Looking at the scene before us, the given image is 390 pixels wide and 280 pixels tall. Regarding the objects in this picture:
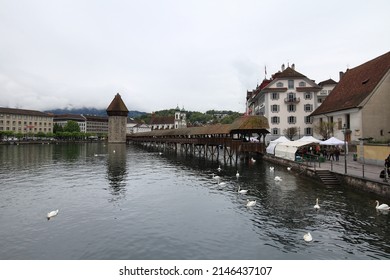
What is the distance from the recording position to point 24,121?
123 meters

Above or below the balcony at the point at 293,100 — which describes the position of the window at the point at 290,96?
above

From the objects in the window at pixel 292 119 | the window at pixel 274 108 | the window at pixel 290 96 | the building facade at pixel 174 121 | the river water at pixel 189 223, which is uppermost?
the building facade at pixel 174 121

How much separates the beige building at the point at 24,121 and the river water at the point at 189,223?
116 m

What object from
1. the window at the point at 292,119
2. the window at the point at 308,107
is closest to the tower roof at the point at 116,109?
the window at the point at 292,119

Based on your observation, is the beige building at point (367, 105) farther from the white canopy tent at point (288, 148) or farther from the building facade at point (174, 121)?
the building facade at point (174, 121)

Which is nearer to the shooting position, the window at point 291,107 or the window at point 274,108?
the window at point 291,107

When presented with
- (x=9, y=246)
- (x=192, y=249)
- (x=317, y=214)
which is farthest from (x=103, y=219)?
(x=317, y=214)

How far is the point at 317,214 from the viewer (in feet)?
45.3

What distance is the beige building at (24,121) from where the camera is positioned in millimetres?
116613

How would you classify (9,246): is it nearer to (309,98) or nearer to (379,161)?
(379,161)

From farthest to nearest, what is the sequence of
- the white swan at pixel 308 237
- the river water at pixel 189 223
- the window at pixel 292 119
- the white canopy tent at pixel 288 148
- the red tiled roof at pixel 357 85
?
the window at pixel 292 119 < the red tiled roof at pixel 357 85 < the white canopy tent at pixel 288 148 < the white swan at pixel 308 237 < the river water at pixel 189 223

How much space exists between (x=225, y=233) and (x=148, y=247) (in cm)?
327

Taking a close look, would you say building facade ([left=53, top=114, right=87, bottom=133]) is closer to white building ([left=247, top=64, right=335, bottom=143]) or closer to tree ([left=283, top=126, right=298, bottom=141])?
white building ([left=247, top=64, right=335, bottom=143])

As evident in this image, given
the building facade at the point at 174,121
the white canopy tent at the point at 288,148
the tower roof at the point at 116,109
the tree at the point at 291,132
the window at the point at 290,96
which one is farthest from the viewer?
the building facade at the point at 174,121
